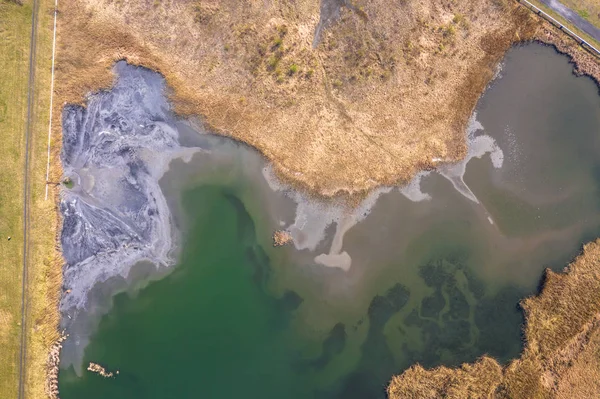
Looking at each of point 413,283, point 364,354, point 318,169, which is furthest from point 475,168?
point 364,354

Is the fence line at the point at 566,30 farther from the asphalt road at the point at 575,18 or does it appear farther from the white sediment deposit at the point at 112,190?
the white sediment deposit at the point at 112,190

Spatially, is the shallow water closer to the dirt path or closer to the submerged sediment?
the submerged sediment

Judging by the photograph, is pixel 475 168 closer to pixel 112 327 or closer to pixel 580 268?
pixel 580 268

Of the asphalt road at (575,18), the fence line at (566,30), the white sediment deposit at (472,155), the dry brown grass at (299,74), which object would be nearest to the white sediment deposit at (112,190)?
the dry brown grass at (299,74)

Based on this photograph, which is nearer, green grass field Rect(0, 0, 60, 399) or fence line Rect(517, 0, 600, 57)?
green grass field Rect(0, 0, 60, 399)

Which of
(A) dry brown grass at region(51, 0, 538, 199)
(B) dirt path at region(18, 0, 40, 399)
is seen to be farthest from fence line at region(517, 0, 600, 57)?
(B) dirt path at region(18, 0, 40, 399)

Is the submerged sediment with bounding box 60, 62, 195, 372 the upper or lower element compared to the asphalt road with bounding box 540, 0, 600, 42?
lower
